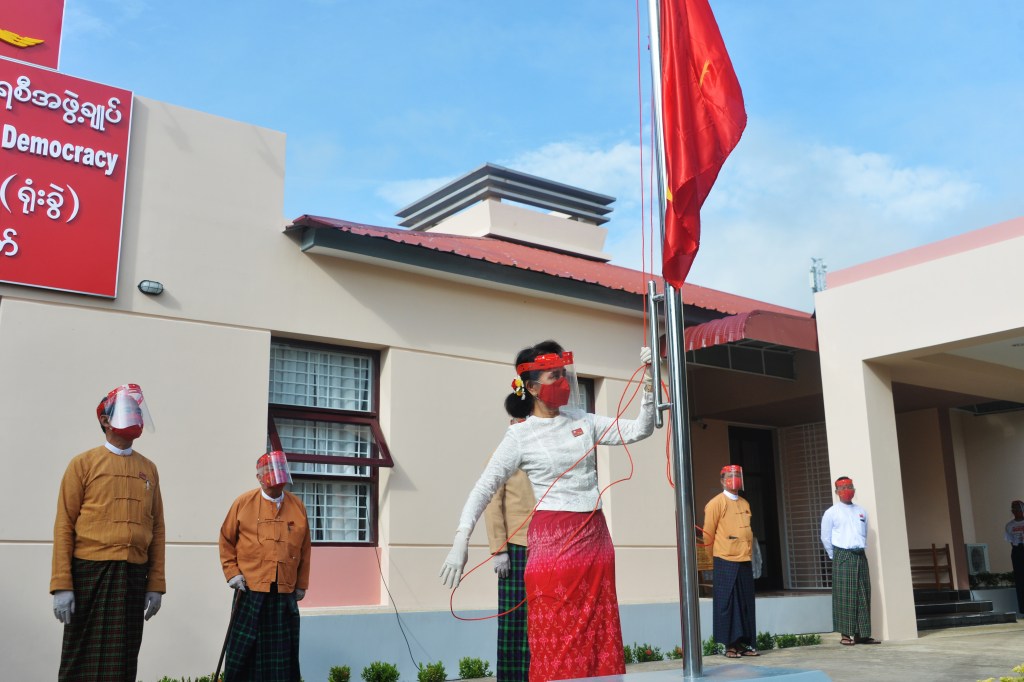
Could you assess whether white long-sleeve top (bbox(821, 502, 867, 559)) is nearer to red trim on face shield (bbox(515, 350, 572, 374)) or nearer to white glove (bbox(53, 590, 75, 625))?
red trim on face shield (bbox(515, 350, 572, 374))

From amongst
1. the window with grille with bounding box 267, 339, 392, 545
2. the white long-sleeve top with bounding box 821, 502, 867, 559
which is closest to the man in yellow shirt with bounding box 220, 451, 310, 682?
the window with grille with bounding box 267, 339, 392, 545

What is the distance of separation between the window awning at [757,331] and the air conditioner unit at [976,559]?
5896 millimetres

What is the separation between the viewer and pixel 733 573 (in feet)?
28.8

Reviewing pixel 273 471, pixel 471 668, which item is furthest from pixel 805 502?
pixel 273 471

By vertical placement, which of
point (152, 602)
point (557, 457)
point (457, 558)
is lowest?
point (152, 602)

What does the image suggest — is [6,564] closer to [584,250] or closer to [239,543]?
[239,543]

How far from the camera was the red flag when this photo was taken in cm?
386

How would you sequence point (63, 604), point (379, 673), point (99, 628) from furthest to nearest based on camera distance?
point (379, 673) → point (99, 628) → point (63, 604)

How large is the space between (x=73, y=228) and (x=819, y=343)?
7.50 metres

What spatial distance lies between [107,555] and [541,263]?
19.9 ft

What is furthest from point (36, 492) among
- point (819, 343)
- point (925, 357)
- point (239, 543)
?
point (925, 357)

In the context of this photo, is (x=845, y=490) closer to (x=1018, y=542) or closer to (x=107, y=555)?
(x=1018, y=542)

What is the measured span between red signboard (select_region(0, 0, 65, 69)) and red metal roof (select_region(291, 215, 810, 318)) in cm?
219

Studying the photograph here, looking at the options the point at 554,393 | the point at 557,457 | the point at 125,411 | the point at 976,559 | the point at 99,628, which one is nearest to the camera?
the point at 557,457
